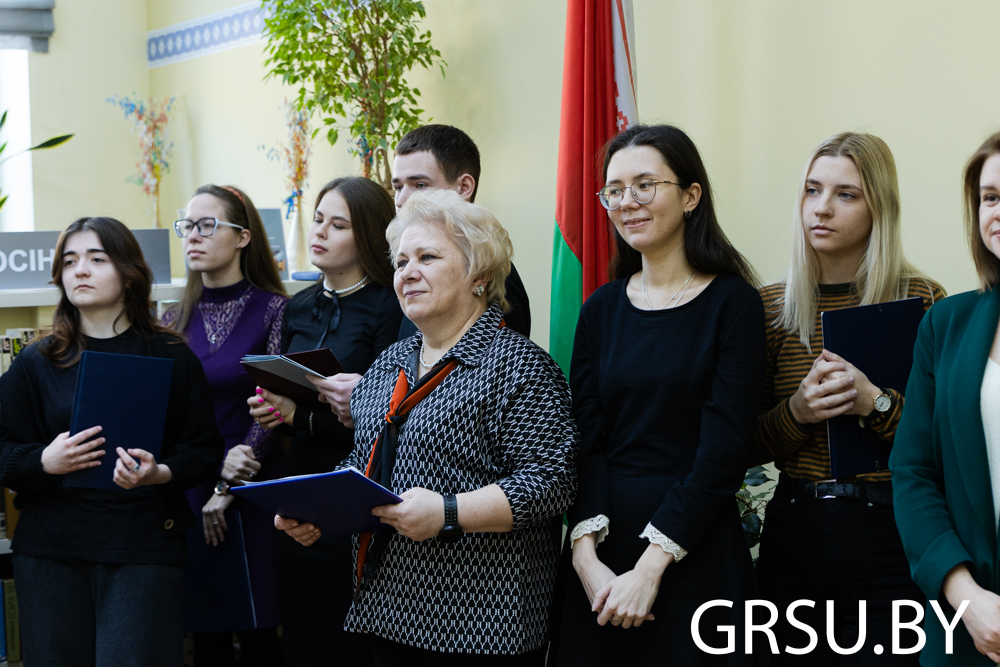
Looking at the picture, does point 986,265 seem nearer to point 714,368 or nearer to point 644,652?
point 714,368

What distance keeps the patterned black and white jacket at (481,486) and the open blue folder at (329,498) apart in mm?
129

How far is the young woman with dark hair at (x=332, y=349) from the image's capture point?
8.01 feet

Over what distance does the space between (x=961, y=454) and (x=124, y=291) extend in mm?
2120

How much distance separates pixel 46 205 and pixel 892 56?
15.8 ft

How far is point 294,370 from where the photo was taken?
2352mm

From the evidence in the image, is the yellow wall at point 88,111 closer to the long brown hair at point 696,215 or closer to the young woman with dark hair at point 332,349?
the young woman with dark hair at point 332,349

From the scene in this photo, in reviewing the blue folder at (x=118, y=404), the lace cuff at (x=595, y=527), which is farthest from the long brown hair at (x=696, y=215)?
the blue folder at (x=118, y=404)

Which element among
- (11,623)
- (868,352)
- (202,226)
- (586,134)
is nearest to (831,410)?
(868,352)

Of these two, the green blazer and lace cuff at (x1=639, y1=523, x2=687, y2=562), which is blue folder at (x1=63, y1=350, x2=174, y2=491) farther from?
the green blazer

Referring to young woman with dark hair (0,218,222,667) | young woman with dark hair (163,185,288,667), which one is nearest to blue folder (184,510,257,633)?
young woman with dark hair (163,185,288,667)

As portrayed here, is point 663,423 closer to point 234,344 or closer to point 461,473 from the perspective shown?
point 461,473

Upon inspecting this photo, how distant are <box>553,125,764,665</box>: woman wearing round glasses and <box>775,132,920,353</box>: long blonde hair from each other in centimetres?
16

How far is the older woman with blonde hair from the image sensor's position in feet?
5.71

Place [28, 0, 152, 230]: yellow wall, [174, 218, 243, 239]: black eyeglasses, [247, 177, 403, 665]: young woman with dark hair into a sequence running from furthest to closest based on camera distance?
[28, 0, 152, 230]: yellow wall
[174, 218, 243, 239]: black eyeglasses
[247, 177, 403, 665]: young woman with dark hair
